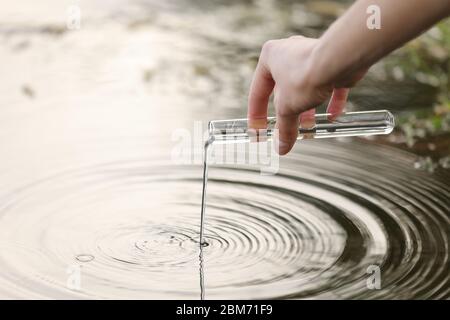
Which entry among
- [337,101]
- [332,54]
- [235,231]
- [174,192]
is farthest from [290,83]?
[174,192]

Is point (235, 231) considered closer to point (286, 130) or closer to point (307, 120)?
point (307, 120)

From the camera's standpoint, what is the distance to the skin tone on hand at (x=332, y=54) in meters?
1.83

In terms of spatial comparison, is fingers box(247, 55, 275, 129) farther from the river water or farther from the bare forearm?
the river water

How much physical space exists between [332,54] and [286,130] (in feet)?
0.86

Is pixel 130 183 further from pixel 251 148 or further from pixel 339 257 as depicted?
pixel 339 257

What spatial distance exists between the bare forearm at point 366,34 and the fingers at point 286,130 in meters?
0.16

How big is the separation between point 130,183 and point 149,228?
0.38m

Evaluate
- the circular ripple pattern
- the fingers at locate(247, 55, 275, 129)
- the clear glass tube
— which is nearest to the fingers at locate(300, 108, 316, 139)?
the clear glass tube

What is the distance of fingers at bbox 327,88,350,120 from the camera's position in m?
2.26

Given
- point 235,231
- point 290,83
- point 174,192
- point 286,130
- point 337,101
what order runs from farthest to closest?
point 174,192, point 235,231, point 337,101, point 286,130, point 290,83

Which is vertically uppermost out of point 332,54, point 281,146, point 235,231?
point 332,54

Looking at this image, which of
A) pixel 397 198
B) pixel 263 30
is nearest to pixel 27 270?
pixel 397 198

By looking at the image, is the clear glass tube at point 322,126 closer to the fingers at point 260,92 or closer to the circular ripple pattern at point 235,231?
the fingers at point 260,92

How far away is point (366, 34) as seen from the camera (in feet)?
6.07
